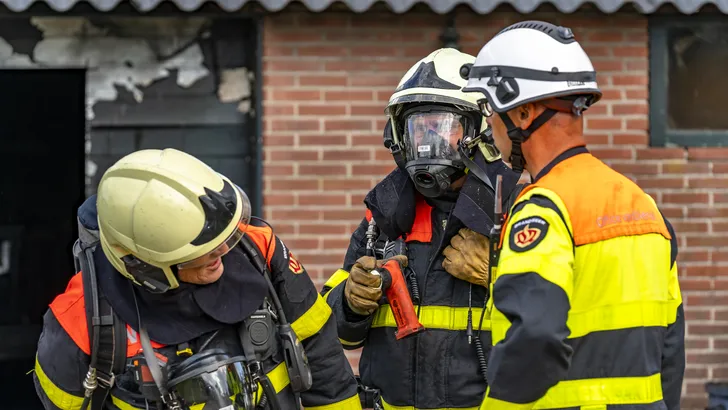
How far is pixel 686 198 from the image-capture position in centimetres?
582

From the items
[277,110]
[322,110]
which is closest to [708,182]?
[322,110]

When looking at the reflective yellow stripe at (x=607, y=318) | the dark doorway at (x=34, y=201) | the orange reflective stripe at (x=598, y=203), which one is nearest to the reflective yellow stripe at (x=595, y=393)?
the reflective yellow stripe at (x=607, y=318)

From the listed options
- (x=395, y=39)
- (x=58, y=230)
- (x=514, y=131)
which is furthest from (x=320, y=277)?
(x=514, y=131)

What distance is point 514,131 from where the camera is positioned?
2732 mm

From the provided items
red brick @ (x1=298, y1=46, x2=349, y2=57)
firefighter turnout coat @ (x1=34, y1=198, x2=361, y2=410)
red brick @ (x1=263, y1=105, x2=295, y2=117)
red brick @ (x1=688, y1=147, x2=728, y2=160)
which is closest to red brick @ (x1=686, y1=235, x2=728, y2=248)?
red brick @ (x1=688, y1=147, x2=728, y2=160)

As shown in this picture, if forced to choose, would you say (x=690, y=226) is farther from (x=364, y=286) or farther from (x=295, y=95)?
(x=364, y=286)

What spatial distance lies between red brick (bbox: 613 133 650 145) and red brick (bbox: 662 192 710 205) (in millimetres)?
328

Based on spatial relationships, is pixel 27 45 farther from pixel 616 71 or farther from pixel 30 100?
pixel 616 71

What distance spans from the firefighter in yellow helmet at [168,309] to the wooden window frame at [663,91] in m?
3.44

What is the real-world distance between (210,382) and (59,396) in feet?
1.43

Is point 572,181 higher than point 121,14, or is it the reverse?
point 121,14

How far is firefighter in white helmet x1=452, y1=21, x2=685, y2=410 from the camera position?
2449 mm

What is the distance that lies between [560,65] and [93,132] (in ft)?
12.2

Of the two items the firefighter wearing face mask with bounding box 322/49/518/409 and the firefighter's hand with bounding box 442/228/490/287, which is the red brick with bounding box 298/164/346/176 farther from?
the firefighter's hand with bounding box 442/228/490/287
